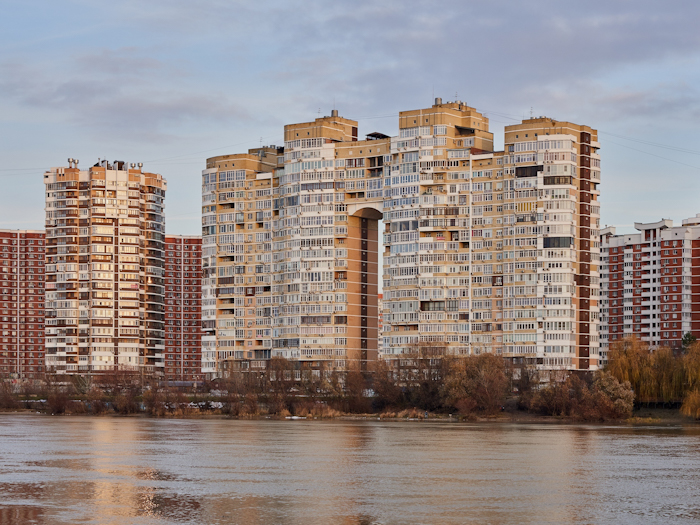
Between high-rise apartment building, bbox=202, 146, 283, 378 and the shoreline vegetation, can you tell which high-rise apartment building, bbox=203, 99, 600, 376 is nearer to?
high-rise apartment building, bbox=202, 146, 283, 378

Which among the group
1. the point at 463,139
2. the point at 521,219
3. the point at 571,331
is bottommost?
the point at 571,331

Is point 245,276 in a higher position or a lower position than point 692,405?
higher

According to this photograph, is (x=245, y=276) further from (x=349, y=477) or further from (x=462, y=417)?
(x=349, y=477)

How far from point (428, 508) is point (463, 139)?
131m

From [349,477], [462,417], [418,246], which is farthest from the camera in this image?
[418,246]

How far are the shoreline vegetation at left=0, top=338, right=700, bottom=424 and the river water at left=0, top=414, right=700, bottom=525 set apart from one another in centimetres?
2621

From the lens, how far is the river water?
173 feet

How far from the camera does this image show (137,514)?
170 feet

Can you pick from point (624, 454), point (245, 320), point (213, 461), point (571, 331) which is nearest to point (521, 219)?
point (571, 331)

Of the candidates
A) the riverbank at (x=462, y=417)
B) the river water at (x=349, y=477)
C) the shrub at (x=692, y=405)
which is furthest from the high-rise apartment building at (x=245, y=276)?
the river water at (x=349, y=477)

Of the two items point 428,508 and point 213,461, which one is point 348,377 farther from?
point 428,508

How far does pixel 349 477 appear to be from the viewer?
6788 cm

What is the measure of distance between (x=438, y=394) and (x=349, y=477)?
3371 inches

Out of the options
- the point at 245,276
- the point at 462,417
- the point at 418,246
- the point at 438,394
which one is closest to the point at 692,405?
the point at 462,417
